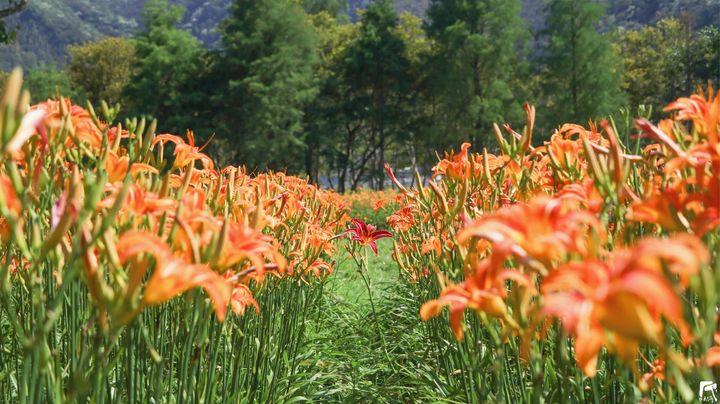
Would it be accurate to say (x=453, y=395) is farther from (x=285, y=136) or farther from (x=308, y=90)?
(x=308, y=90)

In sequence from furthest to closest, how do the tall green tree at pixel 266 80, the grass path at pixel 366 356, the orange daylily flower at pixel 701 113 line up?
the tall green tree at pixel 266 80
the grass path at pixel 366 356
the orange daylily flower at pixel 701 113

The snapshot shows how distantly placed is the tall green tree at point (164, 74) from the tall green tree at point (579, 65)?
1545cm

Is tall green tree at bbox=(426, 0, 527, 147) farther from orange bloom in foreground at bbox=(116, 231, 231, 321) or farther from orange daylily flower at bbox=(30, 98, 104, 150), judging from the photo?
orange bloom in foreground at bbox=(116, 231, 231, 321)

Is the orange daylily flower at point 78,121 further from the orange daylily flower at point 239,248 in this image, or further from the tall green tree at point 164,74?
the tall green tree at point 164,74

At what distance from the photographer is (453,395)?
7.34 feet

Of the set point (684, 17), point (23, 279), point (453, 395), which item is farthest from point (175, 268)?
point (684, 17)

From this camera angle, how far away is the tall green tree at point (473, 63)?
25219 mm

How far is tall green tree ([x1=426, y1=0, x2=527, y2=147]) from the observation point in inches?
993

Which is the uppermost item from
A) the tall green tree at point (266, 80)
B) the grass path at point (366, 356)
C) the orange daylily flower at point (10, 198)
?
the tall green tree at point (266, 80)

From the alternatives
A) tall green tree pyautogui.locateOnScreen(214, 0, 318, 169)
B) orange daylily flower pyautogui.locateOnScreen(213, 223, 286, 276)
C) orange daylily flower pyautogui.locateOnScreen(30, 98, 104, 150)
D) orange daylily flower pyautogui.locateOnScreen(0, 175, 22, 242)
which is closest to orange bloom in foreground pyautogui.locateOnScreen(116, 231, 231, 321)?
orange daylily flower pyautogui.locateOnScreen(213, 223, 286, 276)

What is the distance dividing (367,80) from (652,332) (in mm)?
27766

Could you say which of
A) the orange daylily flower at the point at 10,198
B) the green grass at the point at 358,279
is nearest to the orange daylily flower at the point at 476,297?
the orange daylily flower at the point at 10,198

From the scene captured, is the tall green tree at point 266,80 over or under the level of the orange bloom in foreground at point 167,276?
over

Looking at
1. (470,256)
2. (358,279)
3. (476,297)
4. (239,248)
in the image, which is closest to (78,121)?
(239,248)
